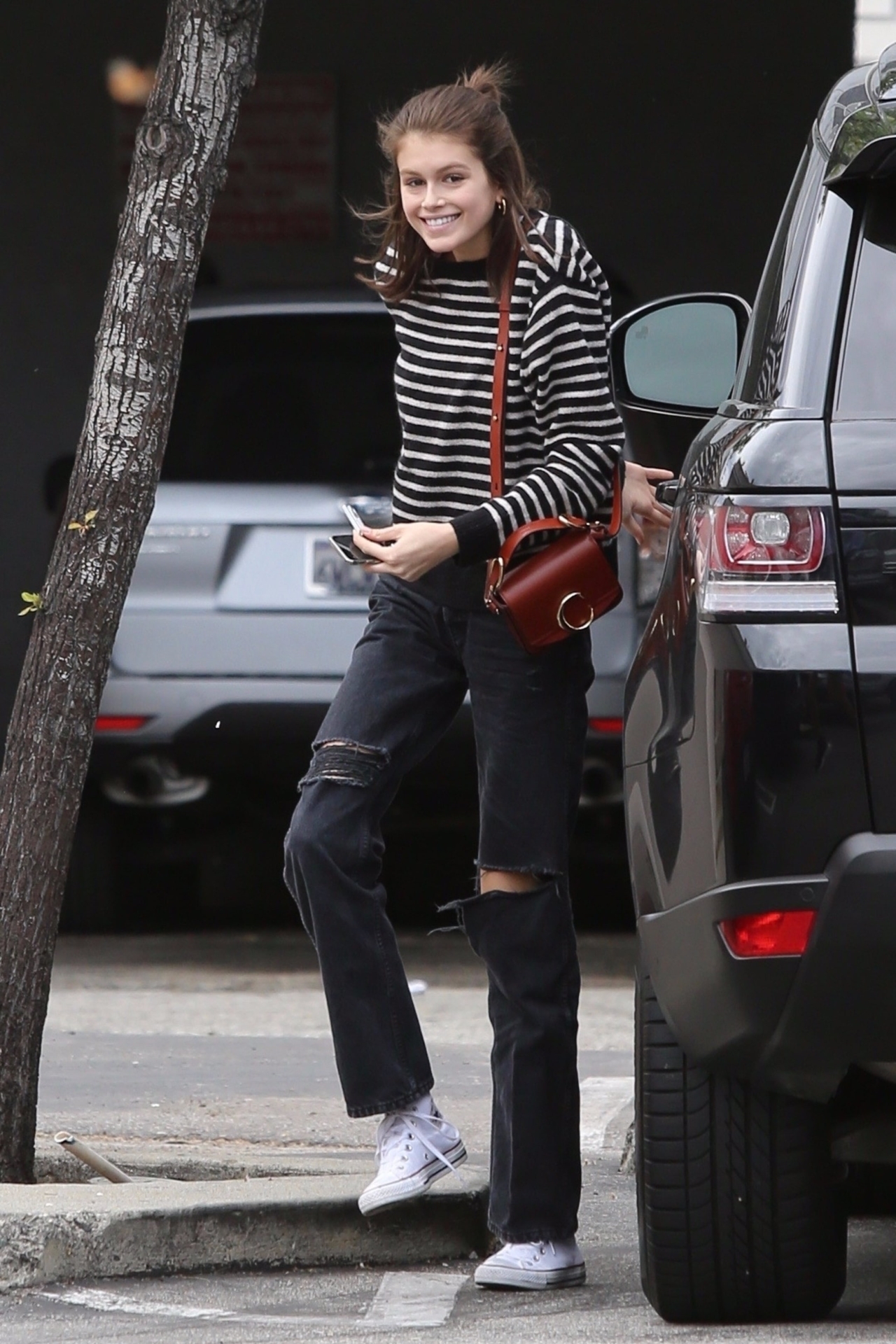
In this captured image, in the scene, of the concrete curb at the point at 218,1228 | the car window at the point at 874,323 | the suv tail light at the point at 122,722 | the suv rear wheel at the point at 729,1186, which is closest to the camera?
the car window at the point at 874,323

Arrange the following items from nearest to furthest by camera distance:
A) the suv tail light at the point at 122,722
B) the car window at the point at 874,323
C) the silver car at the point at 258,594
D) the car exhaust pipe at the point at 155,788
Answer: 1. the car window at the point at 874,323
2. the silver car at the point at 258,594
3. the suv tail light at the point at 122,722
4. the car exhaust pipe at the point at 155,788

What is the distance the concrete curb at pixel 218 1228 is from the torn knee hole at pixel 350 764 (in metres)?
0.72

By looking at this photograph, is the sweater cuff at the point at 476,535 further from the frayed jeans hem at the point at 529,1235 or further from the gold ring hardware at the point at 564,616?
the frayed jeans hem at the point at 529,1235

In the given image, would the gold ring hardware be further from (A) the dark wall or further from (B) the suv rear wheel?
(A) the dark wall

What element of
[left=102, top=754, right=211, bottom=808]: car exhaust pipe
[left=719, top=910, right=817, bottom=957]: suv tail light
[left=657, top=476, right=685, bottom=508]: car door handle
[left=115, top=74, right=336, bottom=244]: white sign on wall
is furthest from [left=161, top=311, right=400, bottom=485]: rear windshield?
[left=719, top=910, right=817, bottom=957]: suv tail light

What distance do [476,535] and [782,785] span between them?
0.78 m

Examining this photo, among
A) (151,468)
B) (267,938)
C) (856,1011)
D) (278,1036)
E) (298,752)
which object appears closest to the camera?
(856,1011)

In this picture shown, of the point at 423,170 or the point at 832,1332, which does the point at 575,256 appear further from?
the point at 832,1332

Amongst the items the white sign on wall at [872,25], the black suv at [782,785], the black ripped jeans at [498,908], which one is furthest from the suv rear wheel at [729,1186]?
the white sign on wall at [872,25]

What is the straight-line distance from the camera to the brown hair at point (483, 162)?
3.37m

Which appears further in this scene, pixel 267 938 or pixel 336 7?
pixel 336 7

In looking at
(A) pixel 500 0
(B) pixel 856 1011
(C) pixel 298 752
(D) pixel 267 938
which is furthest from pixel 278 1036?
(A) pixel 500 0

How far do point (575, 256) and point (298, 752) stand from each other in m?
3.25

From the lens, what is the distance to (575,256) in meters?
3.37
